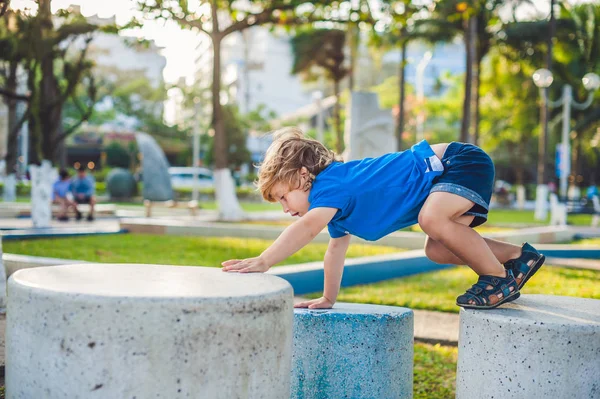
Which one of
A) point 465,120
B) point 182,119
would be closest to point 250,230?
point 465,120

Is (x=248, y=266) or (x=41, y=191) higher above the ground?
(x=248, y=266)

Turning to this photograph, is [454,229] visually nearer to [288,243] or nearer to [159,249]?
[288,243]

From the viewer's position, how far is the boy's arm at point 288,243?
2779 mm

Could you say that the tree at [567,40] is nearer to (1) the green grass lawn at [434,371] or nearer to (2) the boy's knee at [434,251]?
(1) the green grass lawn at [434,371]

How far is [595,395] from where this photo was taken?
2623 millimetres

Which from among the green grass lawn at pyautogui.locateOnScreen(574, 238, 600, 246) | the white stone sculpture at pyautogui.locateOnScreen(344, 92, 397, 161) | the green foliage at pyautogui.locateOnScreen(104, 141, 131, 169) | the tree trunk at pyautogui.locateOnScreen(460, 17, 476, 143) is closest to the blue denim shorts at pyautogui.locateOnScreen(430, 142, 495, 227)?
the green grass lawn at pyautogui.locateOnScreen(574, 238, 600, 246)

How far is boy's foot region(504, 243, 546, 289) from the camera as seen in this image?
318 cm

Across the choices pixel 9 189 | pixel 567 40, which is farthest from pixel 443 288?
pixel 567 40

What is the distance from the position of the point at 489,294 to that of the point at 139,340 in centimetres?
149

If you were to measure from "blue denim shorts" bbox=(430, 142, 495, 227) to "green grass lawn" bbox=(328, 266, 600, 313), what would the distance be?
103 inches

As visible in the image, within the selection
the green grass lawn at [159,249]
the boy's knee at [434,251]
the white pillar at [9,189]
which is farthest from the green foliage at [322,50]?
the boy's knee at [434,251]

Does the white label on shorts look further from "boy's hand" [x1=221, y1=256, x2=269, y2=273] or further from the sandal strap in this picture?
"boy's hand" [x1=221, y1=256, x2=269, y2=273]

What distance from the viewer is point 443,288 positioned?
22.5 feet

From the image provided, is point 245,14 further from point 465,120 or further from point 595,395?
point 595,395
